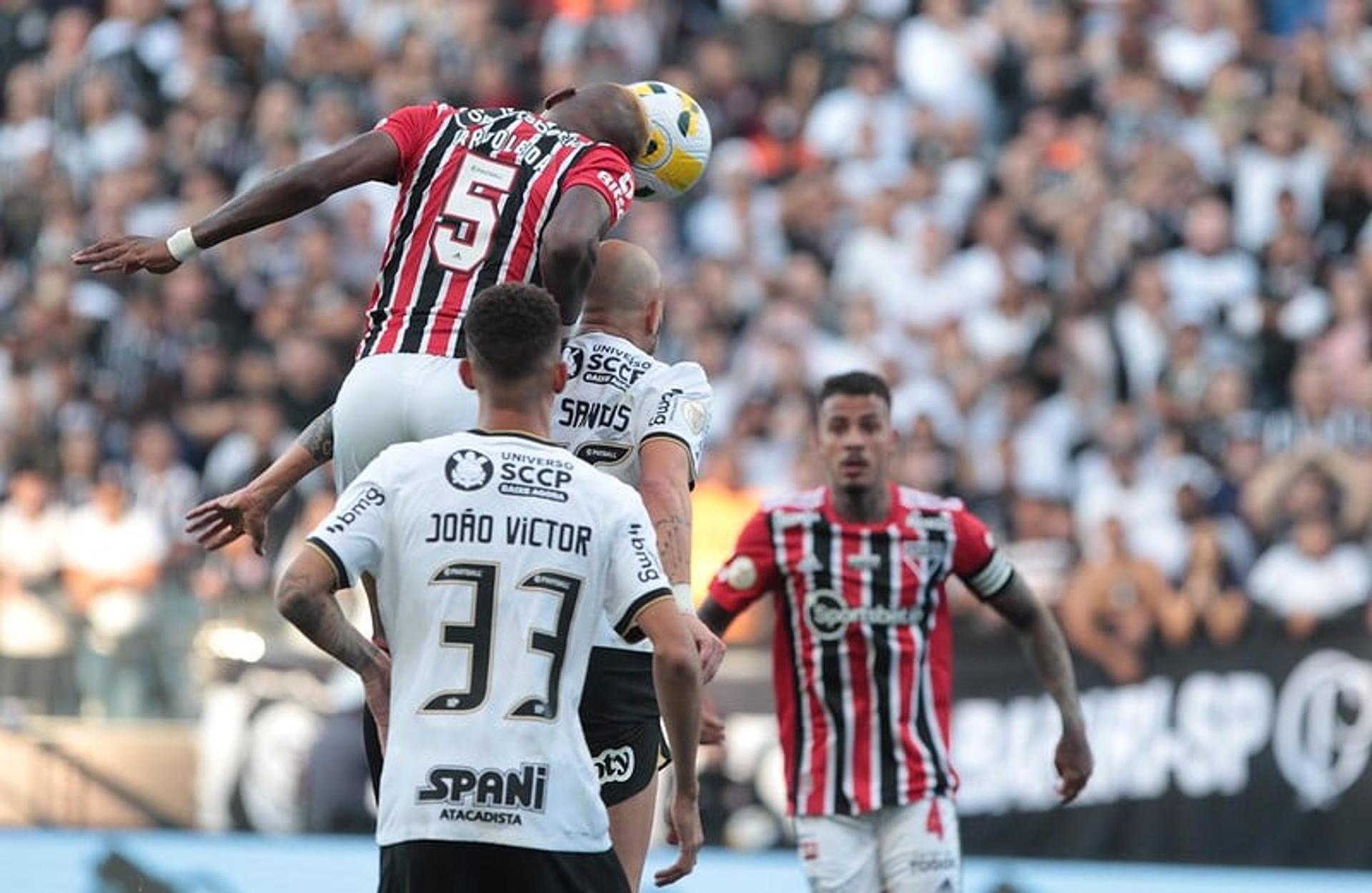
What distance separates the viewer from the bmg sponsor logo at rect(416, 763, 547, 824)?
6105 millimetres

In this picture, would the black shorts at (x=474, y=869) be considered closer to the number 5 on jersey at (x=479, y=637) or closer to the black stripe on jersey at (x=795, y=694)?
the number 5 on jersey at (x=479, y=637)

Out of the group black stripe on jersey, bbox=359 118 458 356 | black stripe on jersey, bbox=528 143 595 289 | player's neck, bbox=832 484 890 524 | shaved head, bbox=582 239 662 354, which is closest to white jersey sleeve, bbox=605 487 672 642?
black stripe on jersey, bbox=528 143 595 289

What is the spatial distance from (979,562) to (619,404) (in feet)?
7.25

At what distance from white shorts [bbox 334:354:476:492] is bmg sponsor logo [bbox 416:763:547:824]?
1235mm

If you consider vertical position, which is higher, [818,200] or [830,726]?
[818,200]

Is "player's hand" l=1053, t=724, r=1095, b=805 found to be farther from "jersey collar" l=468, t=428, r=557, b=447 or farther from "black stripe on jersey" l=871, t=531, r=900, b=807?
"jersey collar" l=468, t=428, r=557, b=447

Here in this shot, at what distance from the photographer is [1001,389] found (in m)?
16.1

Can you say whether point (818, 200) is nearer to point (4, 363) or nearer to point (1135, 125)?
point (1135, 125)

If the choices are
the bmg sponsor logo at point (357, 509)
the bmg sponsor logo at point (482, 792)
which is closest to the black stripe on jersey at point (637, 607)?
the bmg sponsor logo at point (482, 792)

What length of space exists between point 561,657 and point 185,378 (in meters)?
12.2

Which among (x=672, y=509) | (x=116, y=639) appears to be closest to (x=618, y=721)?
(x=672, y=509)

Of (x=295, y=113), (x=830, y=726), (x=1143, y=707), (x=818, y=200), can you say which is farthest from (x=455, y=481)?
(x=295, y=113)

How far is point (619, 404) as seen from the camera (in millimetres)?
7559

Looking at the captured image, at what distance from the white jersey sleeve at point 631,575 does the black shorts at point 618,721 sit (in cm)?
124
